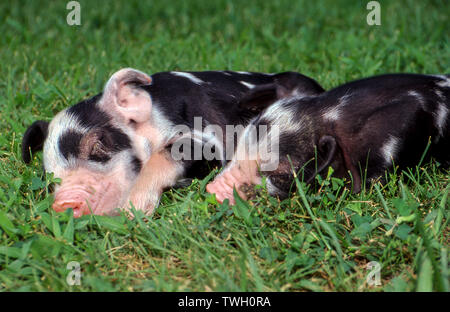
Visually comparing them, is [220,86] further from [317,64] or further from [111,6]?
[111,6]

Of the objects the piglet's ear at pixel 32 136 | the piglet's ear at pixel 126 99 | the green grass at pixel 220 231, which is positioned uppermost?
the piglet's ear at pixel 126 99

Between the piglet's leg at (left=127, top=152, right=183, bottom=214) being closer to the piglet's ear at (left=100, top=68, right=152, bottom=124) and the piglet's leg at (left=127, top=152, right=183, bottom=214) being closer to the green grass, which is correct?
the green grass

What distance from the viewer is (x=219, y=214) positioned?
9.40ft

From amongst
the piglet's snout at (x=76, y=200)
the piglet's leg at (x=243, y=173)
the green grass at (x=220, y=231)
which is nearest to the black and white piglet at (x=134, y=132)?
the piglet's snout at (x=76, y=200)

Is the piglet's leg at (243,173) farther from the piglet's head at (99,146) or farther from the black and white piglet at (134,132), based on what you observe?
the piglet's head at (99,146)

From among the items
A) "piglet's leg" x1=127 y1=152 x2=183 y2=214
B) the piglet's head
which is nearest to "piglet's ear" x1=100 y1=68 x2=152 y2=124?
the piglet's head

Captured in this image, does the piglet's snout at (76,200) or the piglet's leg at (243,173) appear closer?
the piglet's snout at (76,200)

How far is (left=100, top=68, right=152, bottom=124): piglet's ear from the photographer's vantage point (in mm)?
3531

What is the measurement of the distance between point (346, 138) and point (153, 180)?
1.20m

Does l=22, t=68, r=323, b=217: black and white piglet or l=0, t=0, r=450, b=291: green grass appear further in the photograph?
l=22, t=68, r=323, b=217: black and white piglet

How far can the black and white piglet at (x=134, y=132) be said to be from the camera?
3223 mm
